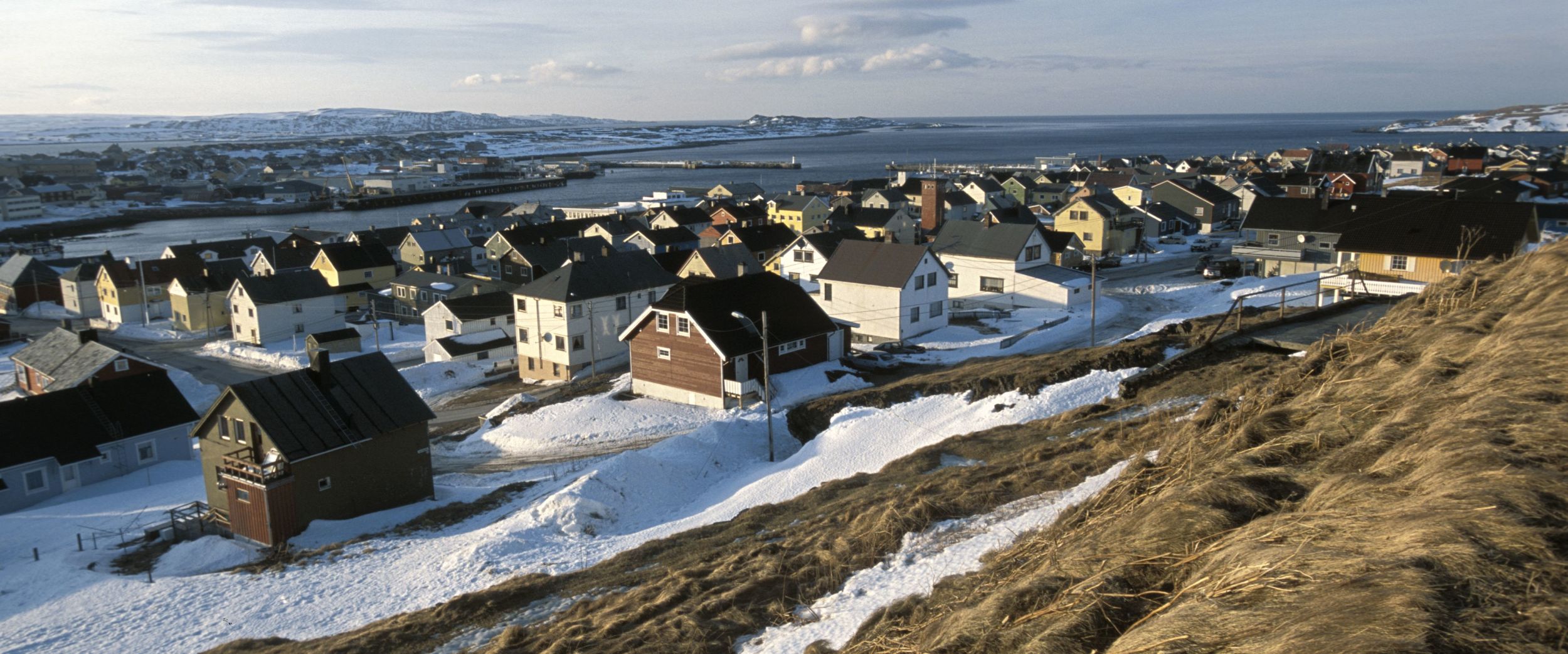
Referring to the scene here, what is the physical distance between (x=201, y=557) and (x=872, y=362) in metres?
20.7

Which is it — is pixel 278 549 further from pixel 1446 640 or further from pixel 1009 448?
pixel 1446 640

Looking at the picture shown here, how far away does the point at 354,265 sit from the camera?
5647 centimetres

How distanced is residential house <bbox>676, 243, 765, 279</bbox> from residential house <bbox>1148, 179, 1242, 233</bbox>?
119ft

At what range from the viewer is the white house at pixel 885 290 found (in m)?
37.1

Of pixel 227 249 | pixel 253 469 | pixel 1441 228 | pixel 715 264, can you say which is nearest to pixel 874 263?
pixel 715 264

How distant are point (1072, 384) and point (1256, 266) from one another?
102 feet

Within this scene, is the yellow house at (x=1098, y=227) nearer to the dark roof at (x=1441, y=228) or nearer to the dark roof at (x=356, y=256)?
the dark roof at (x=1441, y=228)

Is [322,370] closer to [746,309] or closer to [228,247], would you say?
[746,309]

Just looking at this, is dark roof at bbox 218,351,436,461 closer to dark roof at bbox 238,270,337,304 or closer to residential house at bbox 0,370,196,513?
residential house at bbox 0,370,196,513

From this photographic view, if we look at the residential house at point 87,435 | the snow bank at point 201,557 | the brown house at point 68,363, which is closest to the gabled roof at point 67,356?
the brown house at point 68,363

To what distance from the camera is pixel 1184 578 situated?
22.1 ft

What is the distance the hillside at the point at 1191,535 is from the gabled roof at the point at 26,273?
60563 mm

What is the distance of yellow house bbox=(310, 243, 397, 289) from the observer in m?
55.8

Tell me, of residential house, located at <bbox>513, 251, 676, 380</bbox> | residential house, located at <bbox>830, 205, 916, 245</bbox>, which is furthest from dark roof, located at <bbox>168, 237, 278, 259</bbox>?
residential house, located at <bbox>830, 205, 916, 245</bbox>
